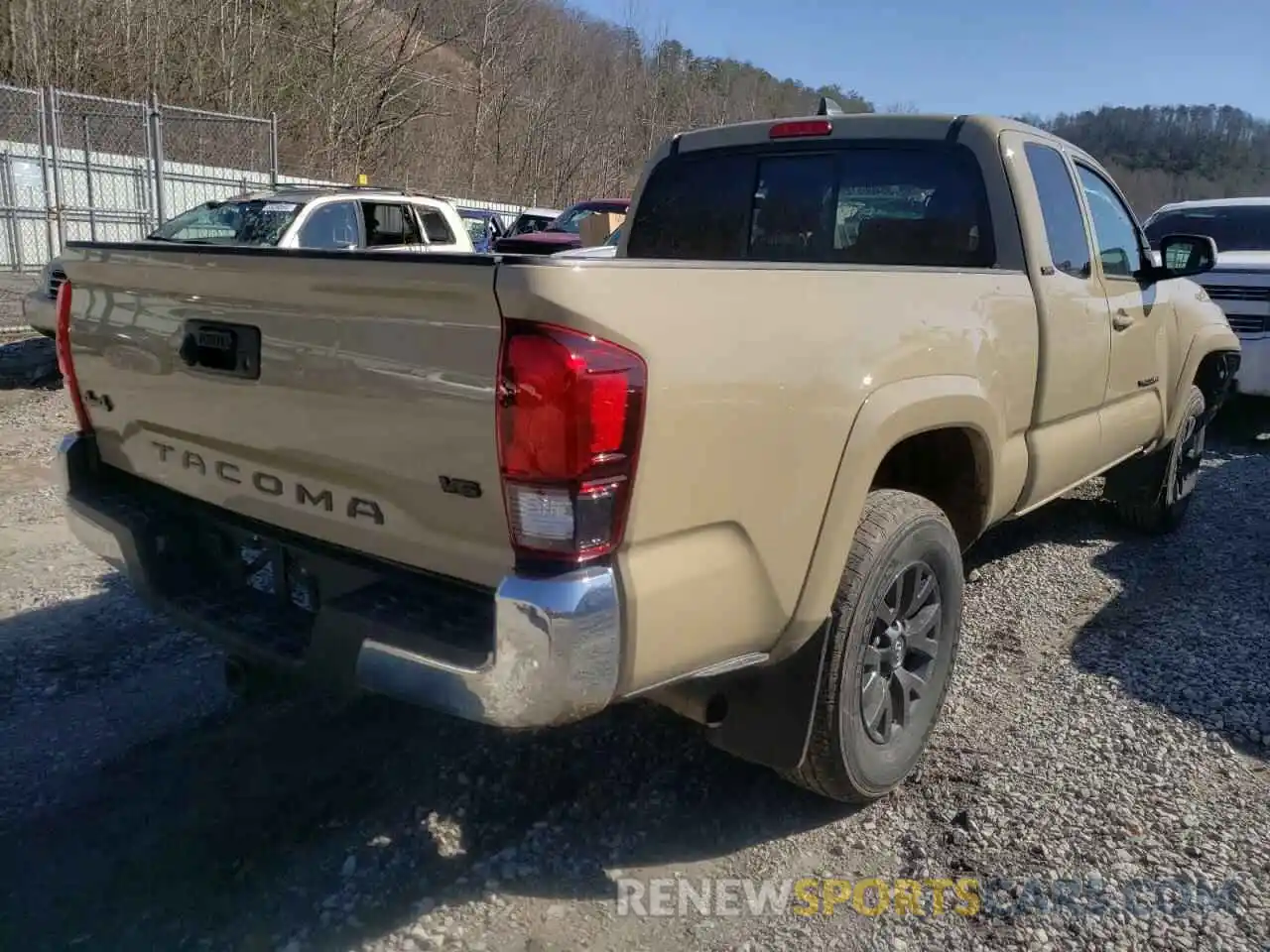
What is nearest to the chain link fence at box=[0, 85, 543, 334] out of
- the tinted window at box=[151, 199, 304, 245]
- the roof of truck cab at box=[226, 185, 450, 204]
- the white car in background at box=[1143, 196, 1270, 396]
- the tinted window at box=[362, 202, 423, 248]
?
the tinted window at box=[151, 199, 304, 245]

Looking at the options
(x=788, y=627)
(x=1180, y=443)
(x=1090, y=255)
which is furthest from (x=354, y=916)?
(x=1180, y=443)

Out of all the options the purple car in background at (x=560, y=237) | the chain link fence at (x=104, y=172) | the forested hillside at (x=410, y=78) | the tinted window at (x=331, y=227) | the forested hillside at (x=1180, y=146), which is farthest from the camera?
the forested hillside at (x=1180, y=146)

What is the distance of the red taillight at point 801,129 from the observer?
13.2 ft

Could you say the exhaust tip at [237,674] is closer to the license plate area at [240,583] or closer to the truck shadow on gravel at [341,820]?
the truck shadow on gravel at [341,820]

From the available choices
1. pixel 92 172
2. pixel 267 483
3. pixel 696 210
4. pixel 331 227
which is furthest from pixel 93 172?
pixel 267 483

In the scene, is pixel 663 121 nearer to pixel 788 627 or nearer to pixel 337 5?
pixel 337 5

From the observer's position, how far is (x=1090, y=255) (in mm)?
4215

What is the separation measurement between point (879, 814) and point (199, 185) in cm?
1664

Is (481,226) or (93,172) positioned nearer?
(93,172)

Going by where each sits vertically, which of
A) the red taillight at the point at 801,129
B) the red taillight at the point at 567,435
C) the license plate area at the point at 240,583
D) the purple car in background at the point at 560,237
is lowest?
the license plate area at the point at 240,583

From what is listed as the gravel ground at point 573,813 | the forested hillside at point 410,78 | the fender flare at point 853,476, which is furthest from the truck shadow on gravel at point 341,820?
the forested hillside at point 410,78

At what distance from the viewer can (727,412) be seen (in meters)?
2.22

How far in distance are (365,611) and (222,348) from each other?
0.81 metres

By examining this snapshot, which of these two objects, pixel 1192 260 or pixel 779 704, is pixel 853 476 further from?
pixel 1192 260
